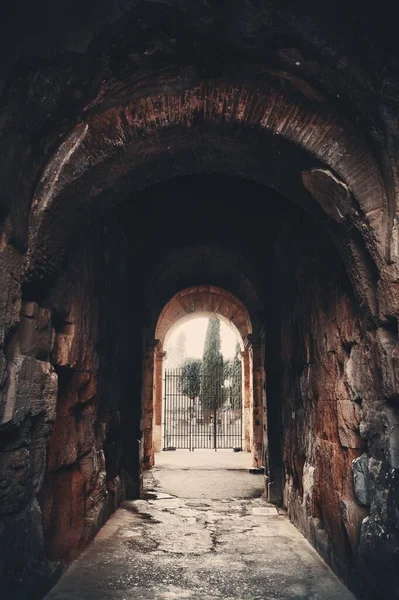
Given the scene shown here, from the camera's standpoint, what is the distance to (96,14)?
8.87 feet

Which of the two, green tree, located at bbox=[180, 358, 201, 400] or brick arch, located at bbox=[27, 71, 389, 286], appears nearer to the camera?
brick arch, located at bbox=[27, 71, 389, 286]

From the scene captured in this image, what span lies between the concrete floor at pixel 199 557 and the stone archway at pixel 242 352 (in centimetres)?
263

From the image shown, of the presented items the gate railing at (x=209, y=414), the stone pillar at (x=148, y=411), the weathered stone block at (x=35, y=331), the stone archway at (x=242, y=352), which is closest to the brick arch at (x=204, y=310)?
the stone archway at (x=242, y=352)

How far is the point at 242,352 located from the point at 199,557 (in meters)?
8.11

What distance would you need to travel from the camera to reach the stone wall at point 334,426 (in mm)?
3041

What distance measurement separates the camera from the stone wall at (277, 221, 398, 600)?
3.04m

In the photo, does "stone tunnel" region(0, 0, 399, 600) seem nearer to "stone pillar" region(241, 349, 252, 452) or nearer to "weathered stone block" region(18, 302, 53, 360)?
"weathered stone block" region(18, 302, 53, 360)

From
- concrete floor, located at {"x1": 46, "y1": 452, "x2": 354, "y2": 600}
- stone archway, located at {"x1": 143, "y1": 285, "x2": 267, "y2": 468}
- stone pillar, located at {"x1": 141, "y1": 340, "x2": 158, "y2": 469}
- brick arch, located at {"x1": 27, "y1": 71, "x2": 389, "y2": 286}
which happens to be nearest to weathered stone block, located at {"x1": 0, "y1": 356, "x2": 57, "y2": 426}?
brick arch, located at {"x1": 27, "y1": 71, "x2": 389, "y2": 286}

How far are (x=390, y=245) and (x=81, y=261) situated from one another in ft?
8.23

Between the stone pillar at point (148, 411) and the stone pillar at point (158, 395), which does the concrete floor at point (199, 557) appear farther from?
the stone pillar at point (158, 395)

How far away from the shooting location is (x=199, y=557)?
4285 millimetres

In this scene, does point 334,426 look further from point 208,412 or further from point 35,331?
point 208,412

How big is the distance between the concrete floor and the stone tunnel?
0.63ft

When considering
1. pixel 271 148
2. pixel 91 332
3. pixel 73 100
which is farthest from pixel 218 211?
pixel 73 100
